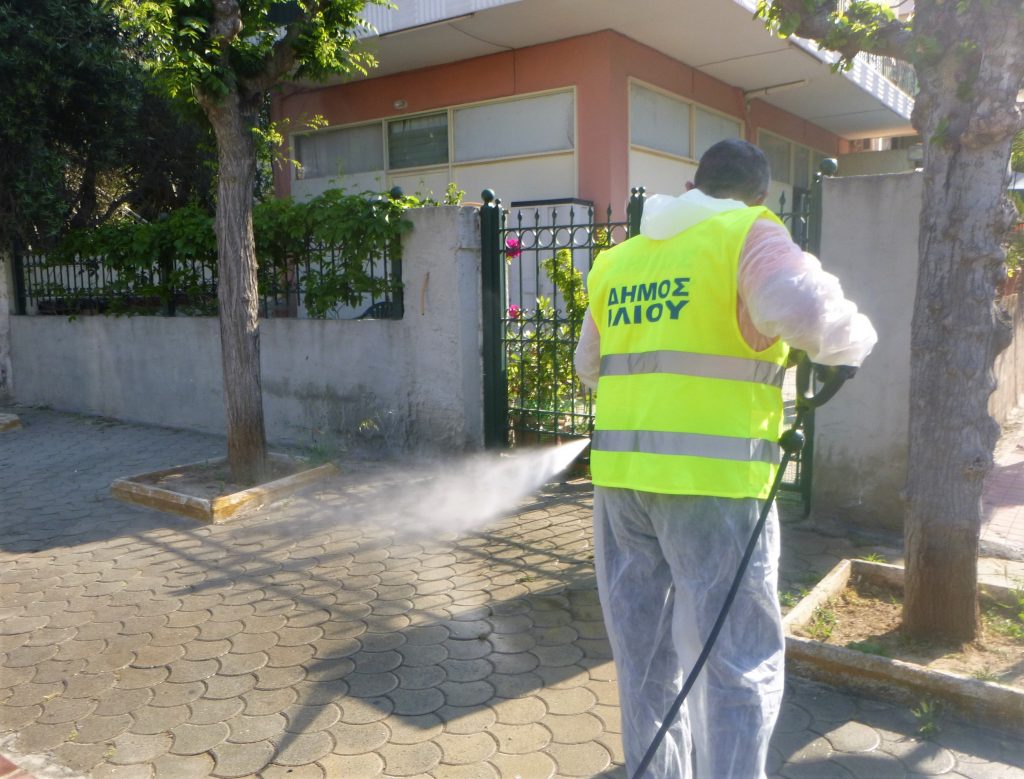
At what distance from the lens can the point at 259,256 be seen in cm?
795

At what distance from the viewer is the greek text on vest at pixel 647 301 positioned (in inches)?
92.4

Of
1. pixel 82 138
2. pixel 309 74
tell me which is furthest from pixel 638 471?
pixel 82 138

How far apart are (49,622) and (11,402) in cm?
770

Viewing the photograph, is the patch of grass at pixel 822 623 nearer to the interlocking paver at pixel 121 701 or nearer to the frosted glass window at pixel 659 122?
the interlocking paver at pixel 121 701

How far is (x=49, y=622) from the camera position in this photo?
4375 mm

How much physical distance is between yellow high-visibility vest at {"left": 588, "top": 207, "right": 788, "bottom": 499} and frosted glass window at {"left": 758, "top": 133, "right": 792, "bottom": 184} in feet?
46.3

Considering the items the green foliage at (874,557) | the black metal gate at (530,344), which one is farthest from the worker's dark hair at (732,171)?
the black metal gate at (530,344)

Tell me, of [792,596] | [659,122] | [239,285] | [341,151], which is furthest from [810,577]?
[341,151]

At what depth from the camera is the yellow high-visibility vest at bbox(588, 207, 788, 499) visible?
2299 millimetres

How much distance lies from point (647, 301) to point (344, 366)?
540 centimetres

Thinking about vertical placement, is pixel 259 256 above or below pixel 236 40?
below

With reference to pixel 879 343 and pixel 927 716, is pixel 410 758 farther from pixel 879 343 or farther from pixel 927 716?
pixel 879 343

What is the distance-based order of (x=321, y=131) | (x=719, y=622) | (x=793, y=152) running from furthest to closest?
(x=793, y=152), (x=321, y=131), (x=719, y=622)

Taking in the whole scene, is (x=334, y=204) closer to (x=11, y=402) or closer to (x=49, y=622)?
(x=49, y=622)
